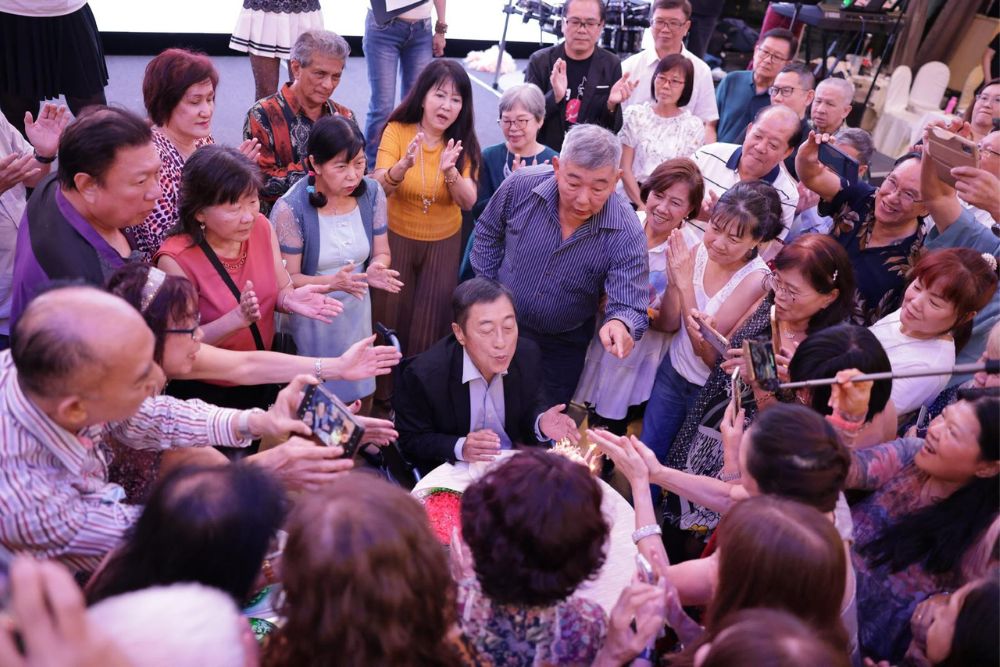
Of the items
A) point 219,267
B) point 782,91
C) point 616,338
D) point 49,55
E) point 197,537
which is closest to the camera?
point 197,537

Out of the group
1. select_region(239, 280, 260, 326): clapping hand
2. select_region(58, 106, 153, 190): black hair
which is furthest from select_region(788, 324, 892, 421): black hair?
select_region(58, 106, 153, 190): black hair

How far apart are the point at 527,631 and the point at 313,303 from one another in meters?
1.49

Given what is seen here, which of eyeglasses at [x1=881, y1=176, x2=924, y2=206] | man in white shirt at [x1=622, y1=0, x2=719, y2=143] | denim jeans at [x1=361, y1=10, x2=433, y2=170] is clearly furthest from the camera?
denim jeans at [x1=361, y1=10, x2=433, y2=170]

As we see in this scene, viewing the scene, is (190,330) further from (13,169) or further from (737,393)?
(737,393)

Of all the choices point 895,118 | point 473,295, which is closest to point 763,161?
point 473,295

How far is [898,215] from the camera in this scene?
3.02 meters

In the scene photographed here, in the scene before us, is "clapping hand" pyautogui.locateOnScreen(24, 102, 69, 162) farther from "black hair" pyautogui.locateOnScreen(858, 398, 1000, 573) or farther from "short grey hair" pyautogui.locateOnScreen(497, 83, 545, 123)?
"black hair" pyautogui.locateOnScreen(858, 398, 1000, 573)

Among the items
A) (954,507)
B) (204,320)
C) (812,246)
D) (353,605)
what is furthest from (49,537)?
(812,246)

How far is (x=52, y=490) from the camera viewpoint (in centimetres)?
149

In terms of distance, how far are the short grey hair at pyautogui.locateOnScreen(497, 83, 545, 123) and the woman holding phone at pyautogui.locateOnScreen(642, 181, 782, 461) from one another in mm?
1120

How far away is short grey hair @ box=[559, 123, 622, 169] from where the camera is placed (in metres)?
2.72

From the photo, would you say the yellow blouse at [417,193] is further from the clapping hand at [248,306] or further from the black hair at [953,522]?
the black hair at [953,522]

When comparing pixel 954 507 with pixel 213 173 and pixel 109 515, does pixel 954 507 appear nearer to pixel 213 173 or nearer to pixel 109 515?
pixel 109 515

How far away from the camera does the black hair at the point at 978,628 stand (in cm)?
139
